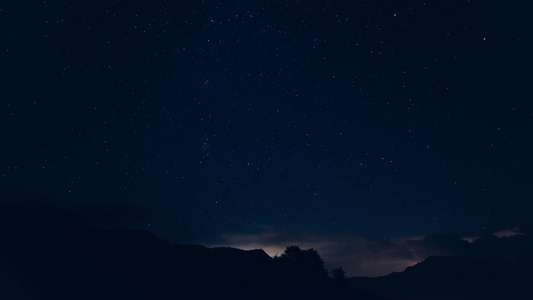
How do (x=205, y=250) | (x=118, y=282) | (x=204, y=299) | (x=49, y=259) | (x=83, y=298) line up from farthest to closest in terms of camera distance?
1. (x=205, y=250)
2. (x=49, y=259)
3. (x=118, y=282)
4. (x=83, y=298)
5. (x=204, y=299)

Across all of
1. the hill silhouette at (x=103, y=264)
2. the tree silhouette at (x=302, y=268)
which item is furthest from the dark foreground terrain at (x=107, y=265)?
the tree silhouette at (x=302, y=268)

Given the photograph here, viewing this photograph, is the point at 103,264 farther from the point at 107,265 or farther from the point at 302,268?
the point at 302,268

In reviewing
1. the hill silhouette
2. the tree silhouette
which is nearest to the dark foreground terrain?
the hill silhouette

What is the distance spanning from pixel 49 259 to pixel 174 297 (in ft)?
172

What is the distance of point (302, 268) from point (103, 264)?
101 metres

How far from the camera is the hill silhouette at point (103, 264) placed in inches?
4574

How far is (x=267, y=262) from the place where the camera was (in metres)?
66.6

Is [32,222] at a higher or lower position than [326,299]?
→ higher

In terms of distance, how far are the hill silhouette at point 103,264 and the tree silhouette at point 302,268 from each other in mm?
12360

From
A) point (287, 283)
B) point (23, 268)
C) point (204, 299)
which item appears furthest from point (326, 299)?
point (23, 268)

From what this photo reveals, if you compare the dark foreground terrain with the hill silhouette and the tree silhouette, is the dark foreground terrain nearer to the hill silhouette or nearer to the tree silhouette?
the hill silhouette

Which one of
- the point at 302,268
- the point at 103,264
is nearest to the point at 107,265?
the point at 103,264

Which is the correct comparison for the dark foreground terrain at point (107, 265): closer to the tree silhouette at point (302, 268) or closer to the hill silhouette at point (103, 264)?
the hill silhouette at point (103, 264)

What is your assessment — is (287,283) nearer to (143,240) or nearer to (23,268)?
(23,268)
